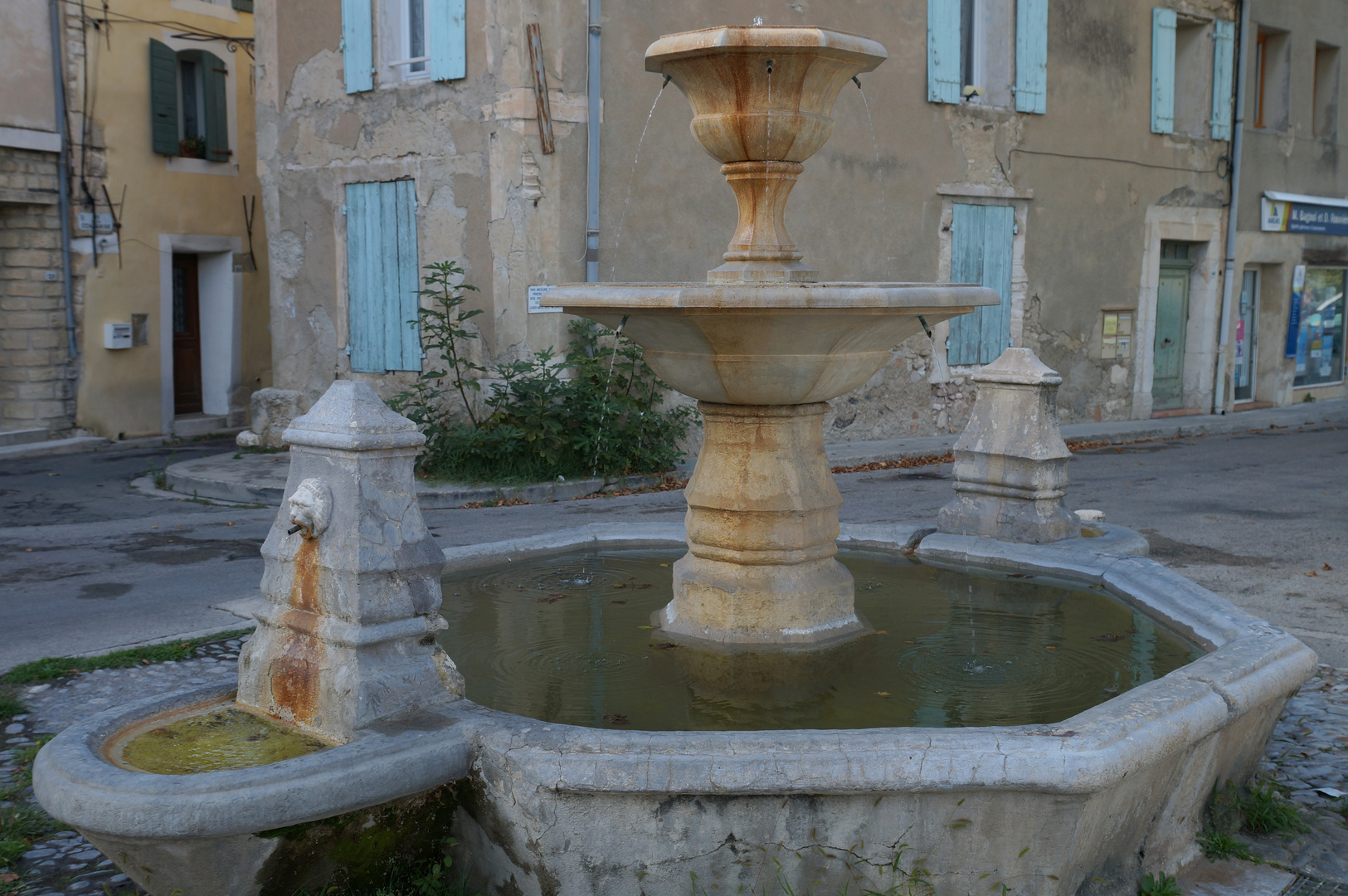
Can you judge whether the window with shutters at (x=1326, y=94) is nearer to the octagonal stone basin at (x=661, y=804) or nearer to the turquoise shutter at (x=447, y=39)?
the turquoise shutter at (x=447, y=39)

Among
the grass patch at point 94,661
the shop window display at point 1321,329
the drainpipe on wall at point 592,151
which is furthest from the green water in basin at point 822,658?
the shop window display at point 1321,329

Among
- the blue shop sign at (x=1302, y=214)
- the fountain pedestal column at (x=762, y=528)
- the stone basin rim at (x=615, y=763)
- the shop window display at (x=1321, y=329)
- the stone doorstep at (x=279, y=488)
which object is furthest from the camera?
the shop window display at (x=1321, y=329)

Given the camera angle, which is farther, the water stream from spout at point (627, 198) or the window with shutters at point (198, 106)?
the window with shutters at point (198, 106)

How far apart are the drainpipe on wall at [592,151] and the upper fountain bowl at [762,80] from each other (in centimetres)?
607

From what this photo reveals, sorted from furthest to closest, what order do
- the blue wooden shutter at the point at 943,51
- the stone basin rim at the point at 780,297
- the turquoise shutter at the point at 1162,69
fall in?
1. the turquoise shutter at the point at 1162,69
2. the blue wooden shutter at the point at 943,51
3. the stone basin rim at the point at 780,297

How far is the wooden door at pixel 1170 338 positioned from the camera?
15938mm

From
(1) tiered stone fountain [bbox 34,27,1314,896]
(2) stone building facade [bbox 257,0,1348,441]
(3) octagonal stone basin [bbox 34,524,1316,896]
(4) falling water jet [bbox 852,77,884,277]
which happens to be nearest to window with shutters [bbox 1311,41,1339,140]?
(2) stone building facade [bbox 257,0,1348,441]

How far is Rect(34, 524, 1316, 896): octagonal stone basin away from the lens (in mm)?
2463

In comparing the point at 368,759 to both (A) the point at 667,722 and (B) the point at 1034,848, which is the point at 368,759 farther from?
(B) the point at 1034,848

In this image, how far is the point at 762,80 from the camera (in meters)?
3.97

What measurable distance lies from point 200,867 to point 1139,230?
15.0 metres

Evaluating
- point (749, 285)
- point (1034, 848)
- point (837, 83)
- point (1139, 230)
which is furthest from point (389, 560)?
point (1139, 230)

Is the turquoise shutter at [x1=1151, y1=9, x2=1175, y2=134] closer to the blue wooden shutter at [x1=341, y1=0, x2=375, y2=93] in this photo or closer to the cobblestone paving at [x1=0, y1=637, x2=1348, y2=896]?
the blue wooden shutter at [x1=341, y1=0, x2=375, y2=93]

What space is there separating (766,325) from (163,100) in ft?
40.0
